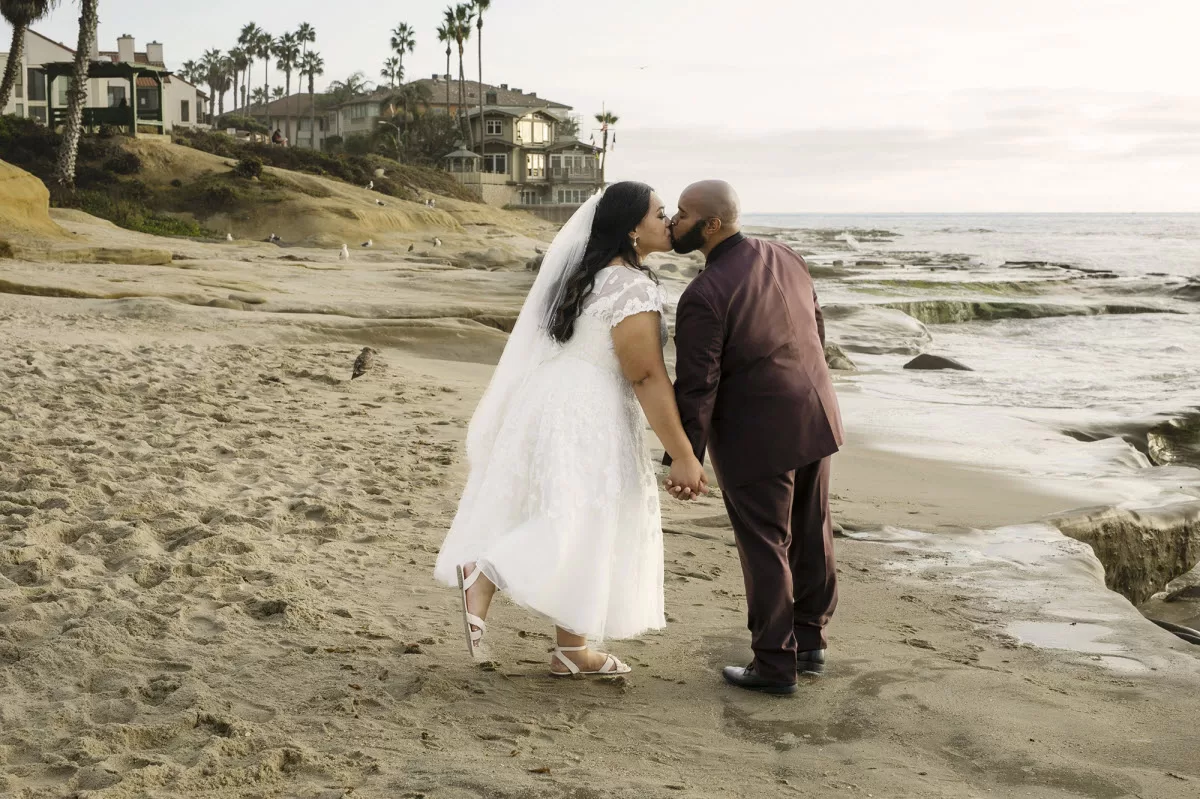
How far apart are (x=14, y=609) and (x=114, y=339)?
23.0ft

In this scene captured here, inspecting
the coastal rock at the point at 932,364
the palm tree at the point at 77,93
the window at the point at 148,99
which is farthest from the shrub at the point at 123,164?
the coastal rock at the point at 932,364

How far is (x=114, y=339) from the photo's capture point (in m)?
10.4

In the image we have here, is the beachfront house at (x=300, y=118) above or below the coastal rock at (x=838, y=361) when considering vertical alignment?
above

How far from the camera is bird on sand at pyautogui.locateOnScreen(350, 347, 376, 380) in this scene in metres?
9.81

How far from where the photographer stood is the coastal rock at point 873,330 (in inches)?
675

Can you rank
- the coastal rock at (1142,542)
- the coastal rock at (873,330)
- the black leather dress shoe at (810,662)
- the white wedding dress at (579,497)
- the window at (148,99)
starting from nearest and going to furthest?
1. the white wedding dress at (579,497)
2. the black leather dress shoe at (810,662)
3. the coastal rock at (1142,542)
4. the coastal rock at (873,330)
5. the window at (148,99)

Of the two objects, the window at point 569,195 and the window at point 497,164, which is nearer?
the window at point 497,164

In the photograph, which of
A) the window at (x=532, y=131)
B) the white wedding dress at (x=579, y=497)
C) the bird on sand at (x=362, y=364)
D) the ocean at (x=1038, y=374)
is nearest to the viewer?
the white wedding dress at (x=579, y=497)

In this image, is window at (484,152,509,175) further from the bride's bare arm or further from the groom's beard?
the bride's bare arm

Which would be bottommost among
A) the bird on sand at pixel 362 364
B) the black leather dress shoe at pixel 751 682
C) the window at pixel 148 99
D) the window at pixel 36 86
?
the black leather dress shoe at pixel 751 682

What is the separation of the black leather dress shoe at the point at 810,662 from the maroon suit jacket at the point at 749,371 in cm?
73

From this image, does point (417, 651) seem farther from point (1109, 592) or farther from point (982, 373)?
point (982, 373)

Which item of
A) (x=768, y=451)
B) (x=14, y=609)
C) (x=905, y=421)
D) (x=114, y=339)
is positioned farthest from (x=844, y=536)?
(x=114, y=339)

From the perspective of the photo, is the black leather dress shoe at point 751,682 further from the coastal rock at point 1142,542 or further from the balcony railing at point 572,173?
the balcony railing at point 572,173
